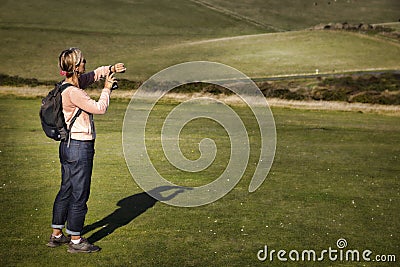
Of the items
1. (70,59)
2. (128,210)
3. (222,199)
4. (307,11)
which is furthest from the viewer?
(307,11)

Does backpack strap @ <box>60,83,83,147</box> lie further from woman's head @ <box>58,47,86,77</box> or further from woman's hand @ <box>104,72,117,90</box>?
woman's hand @ <box>104,72,117,90</box>

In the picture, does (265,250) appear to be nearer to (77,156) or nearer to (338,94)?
(77,156)

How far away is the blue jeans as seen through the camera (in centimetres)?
898

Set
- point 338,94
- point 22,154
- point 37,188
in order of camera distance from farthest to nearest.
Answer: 1. point 338,94
2. point 22,154
3. point 37,188

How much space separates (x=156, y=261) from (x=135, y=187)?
5.09m

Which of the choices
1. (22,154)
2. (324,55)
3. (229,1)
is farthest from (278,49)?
(22,154)

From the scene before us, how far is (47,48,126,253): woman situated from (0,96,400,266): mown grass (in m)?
0.37

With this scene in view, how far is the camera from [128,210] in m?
11.8

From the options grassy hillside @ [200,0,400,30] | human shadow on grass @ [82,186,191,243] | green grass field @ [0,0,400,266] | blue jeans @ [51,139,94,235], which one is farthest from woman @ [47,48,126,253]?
grassy hillside @ [200,0,400,30]

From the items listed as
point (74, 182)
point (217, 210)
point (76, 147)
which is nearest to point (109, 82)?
point (76, 147)

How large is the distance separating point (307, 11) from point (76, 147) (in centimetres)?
11813

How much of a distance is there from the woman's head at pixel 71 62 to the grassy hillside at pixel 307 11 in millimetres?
103296

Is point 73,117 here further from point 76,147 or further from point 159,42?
point 159,42

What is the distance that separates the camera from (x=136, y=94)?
3678 cm
